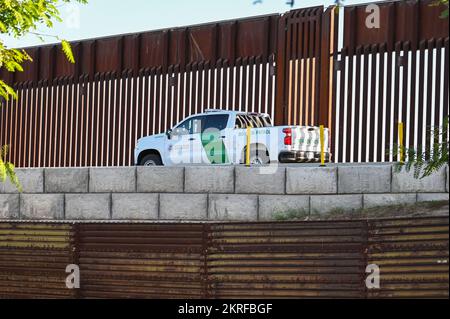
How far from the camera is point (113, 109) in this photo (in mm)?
25875

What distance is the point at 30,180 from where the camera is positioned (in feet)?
69.4

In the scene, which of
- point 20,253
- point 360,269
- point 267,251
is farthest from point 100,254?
point 360,269

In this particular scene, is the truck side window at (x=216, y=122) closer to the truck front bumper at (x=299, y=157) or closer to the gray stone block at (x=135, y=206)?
the truck front bumper at (x=299, y=157)

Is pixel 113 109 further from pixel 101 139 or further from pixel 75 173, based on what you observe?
pixel 75 173

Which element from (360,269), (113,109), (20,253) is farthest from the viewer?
(113,109)

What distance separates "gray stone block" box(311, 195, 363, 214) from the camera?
1734cm

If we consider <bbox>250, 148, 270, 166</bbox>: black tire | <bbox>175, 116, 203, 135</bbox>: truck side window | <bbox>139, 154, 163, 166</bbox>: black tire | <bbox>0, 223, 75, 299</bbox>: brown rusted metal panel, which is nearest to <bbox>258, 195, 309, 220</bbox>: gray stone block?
<bbox>250, 148, 270, 166</bbox>: black tire

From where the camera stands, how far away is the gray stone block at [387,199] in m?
17.1

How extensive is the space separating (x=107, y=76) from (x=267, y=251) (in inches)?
563

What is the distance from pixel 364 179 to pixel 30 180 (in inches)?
331

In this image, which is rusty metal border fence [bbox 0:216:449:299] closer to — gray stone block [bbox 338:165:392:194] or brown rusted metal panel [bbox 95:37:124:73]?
gray stone block [bbox 338:165:392:194]

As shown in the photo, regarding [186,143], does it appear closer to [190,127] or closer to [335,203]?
[190,127]

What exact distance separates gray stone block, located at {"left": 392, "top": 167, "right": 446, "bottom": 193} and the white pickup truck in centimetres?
364

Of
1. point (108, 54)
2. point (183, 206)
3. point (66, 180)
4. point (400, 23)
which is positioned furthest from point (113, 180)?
point (108, 54)
